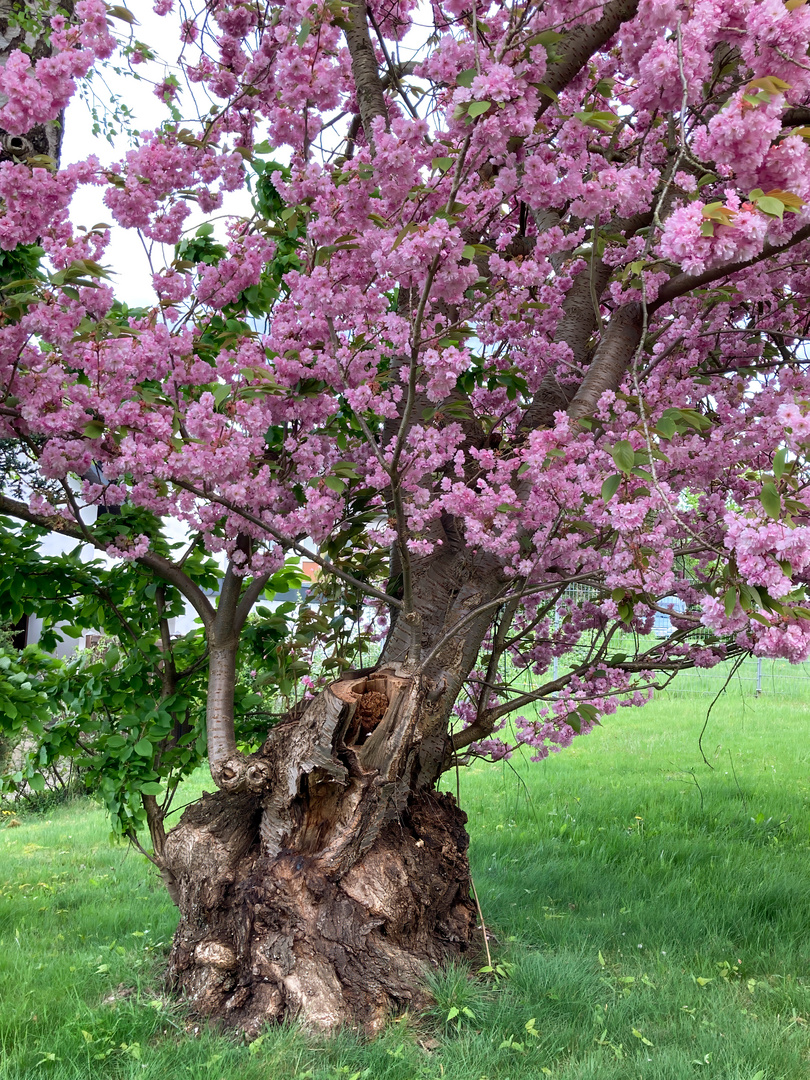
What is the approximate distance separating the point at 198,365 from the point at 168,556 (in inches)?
43.5

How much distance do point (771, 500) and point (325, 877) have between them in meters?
1.89

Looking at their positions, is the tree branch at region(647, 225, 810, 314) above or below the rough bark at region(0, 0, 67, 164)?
below

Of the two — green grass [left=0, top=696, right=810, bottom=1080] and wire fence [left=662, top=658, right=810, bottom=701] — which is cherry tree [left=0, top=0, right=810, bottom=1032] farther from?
wire fence [left=662, top=658, right=810, bottom=701]

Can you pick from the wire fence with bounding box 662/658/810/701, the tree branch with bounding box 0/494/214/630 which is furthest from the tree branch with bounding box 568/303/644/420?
the wire fence with bounding box 662/658/810/701

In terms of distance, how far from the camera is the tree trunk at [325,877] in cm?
256

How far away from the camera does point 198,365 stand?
A: 8.93 feet

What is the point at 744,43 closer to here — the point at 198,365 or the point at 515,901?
the point at 198,365

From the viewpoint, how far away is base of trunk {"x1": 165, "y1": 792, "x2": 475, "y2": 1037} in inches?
100

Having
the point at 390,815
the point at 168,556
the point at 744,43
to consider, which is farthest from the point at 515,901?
the point at 744,43

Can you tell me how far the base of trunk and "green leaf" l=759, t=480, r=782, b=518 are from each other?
1.75 metres

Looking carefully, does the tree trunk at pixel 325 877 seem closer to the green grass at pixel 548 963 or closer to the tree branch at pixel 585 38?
the green grass at pixel 548 963

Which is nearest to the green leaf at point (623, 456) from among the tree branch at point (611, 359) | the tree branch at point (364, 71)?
the tree branch at point (611, 359)

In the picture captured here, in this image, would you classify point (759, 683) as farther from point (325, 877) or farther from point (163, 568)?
point (163, 568)

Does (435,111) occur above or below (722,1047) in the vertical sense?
above
